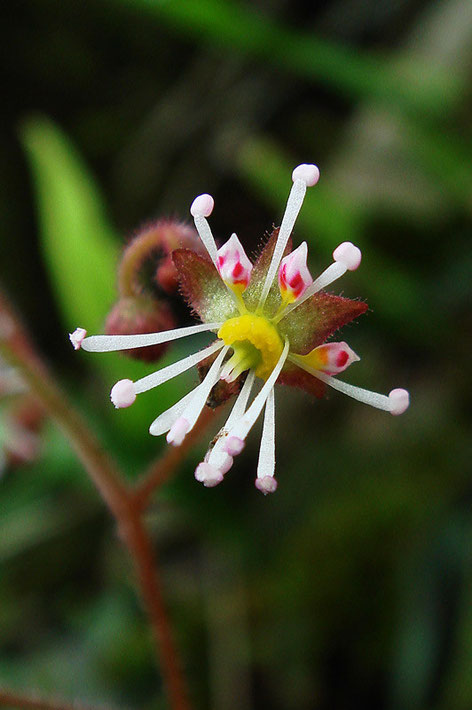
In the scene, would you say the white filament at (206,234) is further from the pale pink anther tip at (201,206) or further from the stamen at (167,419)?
the stamen at (167,419)

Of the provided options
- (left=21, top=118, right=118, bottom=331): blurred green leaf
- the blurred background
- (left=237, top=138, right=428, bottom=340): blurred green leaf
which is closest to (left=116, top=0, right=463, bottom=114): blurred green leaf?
the blurred background

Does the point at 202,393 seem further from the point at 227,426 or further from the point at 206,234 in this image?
the point at 206,234

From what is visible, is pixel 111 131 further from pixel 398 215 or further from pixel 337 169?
pixel 398 215

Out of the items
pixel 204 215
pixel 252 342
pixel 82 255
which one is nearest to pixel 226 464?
pixel 252 342

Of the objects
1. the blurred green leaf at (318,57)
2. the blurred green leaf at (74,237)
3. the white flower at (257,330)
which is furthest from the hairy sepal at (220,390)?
the blurred green leaf at (318,57)

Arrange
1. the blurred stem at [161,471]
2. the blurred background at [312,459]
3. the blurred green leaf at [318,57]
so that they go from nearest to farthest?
1. the blurred stem at [161,471]
2. the blurred background at [312,459]
3. the blurred green leaf at [318,57]

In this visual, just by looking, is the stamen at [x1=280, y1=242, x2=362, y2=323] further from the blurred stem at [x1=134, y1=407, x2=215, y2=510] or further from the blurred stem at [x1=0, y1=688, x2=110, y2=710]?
the blurred stem at [x1=0, y1=688, x2=110, y2=710]
